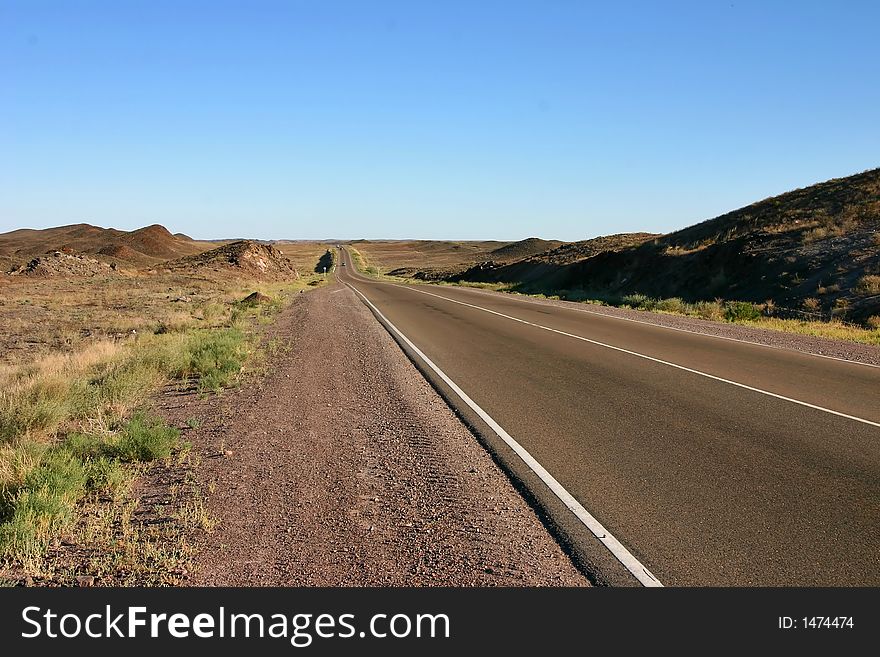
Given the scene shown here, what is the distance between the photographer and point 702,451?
704 cm

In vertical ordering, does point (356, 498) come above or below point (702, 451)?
below

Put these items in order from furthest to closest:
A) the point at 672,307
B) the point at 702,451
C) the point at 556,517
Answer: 1. the point at 672,307
2. the point at 702,451
3. the point at 556,517

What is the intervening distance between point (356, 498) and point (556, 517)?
1705 mm

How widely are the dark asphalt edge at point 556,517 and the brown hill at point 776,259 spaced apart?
807 inches

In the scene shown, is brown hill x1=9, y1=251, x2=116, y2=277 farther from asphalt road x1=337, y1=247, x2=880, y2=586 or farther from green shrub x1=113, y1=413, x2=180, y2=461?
green shrub x1=113, y1=413, x2=180, y2=461

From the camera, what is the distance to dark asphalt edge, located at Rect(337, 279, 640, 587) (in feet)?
14.3

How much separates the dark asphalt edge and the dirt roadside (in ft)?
0.28

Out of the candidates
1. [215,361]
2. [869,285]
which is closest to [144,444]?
[215,361]

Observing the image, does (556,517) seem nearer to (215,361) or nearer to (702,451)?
(702,451)

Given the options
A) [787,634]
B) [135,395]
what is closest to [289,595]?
[787,634]

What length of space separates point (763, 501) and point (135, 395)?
8.92 meters

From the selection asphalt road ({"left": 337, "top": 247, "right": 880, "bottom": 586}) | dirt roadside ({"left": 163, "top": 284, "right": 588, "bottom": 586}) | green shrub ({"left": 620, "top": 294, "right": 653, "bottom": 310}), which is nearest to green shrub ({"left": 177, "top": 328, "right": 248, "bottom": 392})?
dirt roadside ({"left": 163, "top": 284, "right": 588, "bottom": 586})

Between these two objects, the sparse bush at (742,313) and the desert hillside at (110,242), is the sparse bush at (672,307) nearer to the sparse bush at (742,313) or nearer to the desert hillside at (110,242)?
the sparse bush at (742,313)

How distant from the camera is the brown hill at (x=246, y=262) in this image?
70875 millimetres
